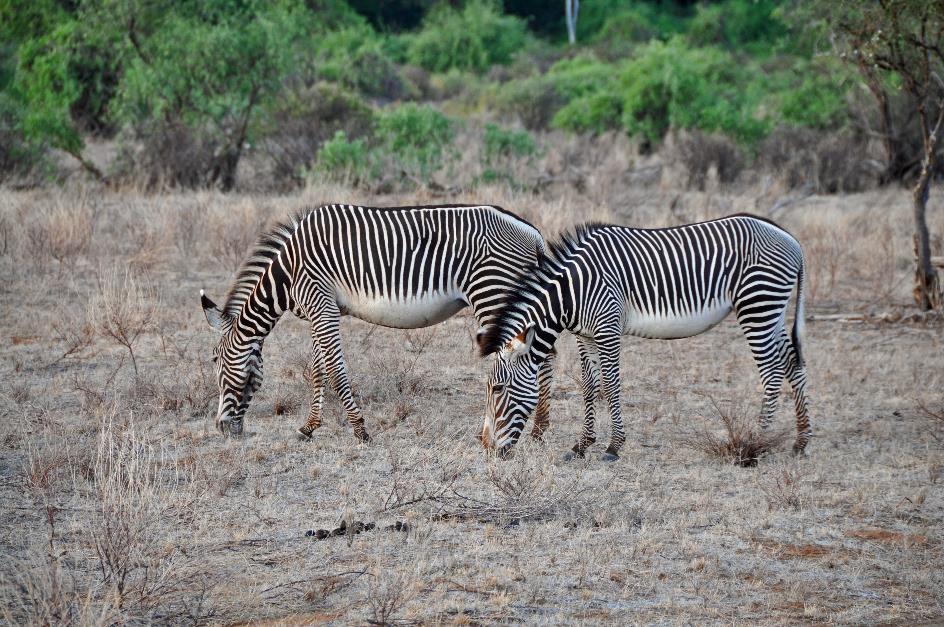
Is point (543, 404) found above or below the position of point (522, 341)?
below

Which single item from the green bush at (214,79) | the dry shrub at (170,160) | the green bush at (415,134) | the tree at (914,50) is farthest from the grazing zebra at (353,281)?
the green bush at (214,79)

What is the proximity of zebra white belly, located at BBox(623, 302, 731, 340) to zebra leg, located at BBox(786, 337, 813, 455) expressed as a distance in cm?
66

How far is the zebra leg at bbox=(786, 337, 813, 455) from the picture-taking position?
7465 mm

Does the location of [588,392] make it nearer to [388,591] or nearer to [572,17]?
[388,591]

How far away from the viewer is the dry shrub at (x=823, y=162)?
680 inches

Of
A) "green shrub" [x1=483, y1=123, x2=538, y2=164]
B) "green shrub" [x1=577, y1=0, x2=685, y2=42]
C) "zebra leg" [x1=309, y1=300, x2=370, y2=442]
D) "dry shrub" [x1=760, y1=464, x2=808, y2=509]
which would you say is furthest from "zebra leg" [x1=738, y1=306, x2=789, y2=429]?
"green shrub" [x1=577, y1=0, x2=685, y2=42]

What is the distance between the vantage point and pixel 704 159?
1759cm

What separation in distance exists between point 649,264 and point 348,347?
322cm

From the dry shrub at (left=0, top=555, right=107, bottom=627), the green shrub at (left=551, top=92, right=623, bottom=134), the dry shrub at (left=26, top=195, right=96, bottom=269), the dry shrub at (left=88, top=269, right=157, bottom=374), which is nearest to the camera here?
the dry shrub at (left=0, top=555, right=107, bottom=627)

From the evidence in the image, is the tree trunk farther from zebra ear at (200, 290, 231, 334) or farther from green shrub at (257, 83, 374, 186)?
green shrub at (257, 83, 374, 186)

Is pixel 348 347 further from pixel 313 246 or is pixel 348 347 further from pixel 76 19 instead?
pixel 76 19

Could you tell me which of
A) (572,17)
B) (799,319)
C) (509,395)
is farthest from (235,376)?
(572,17)

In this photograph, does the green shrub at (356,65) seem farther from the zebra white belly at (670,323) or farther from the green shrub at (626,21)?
the zebra white belly at (670,323)

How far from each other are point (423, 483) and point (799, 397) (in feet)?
9.37
